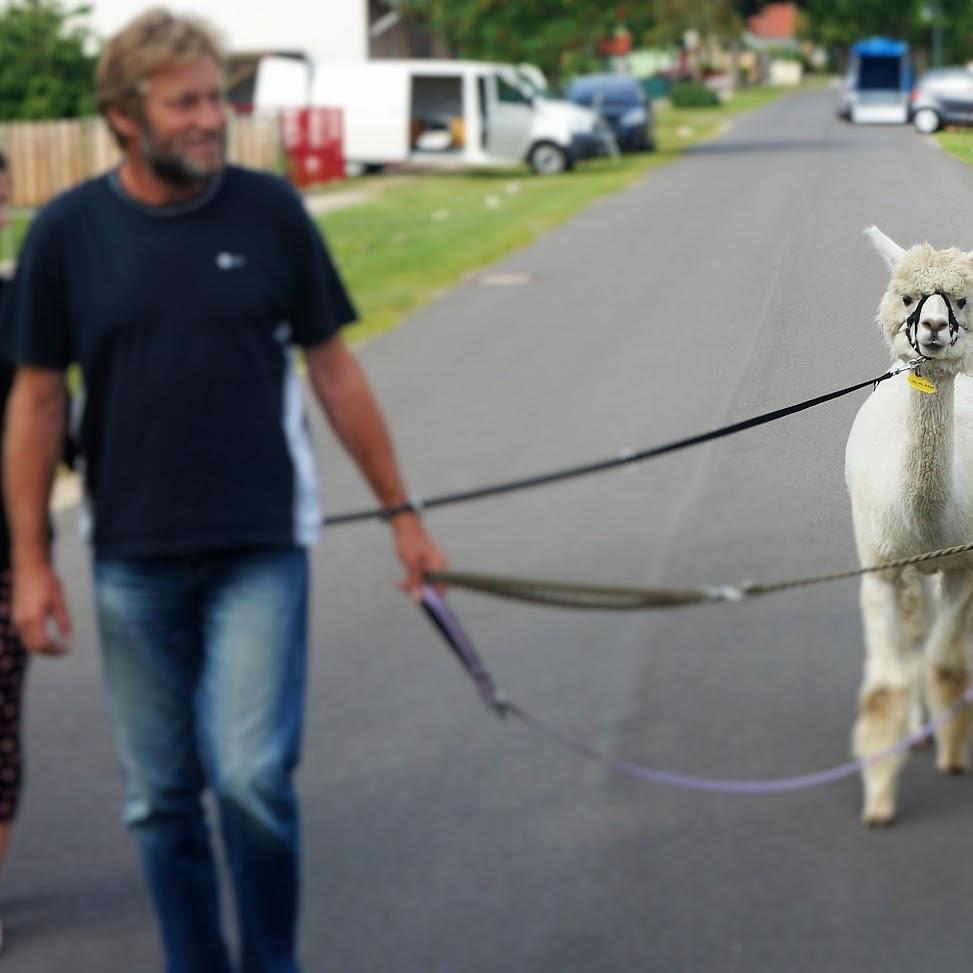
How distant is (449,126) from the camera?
34656 millimetres

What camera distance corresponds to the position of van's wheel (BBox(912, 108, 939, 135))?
6.69ft

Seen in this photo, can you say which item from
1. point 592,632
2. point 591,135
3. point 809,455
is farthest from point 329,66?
point 809,455

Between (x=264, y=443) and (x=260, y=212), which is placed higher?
(x=260, y=212)

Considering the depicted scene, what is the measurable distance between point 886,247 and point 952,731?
16.1ft

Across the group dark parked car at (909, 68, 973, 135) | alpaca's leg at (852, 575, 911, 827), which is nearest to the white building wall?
alpaca's leg at (852, 575, 911, 827)

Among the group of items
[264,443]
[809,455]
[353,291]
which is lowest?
[353,291]

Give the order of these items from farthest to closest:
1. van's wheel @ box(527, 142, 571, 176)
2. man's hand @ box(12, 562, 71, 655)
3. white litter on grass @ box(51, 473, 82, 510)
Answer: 1. van's wheel @ box(527, 142, 571, 176)
2. white litter on grass @ box(51, 473, 82, 510)
3. man's hand @ box(12, 562, 71, 655)

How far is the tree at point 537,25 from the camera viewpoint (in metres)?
37.6

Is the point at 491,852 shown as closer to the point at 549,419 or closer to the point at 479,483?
the point at 479,483

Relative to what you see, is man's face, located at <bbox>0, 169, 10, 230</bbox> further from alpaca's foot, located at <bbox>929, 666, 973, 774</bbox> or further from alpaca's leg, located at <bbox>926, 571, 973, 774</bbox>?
alpaca's foot, located at <bbox>929, 666, 973, 774</bbox>

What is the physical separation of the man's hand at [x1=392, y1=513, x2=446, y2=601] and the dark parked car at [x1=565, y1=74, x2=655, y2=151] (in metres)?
31.7

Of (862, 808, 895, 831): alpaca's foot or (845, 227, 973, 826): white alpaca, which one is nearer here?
(845, 227, 973, 826): white alpaca

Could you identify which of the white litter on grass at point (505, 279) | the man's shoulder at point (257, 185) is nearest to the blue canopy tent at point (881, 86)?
the man's shoulder at point (257, 185)

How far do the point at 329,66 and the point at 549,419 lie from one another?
23.7 meters
